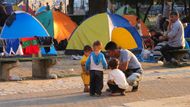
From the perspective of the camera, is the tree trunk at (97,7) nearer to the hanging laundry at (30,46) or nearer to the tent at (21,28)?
the tent at (21,28)

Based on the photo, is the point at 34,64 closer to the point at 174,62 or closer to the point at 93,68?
the point at 93,68

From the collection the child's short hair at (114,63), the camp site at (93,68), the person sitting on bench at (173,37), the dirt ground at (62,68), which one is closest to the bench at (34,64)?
the camp site at (93,68)

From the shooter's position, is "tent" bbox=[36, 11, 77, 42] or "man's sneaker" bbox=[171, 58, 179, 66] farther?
"tent" bbox=[36, 11, 77, 42]

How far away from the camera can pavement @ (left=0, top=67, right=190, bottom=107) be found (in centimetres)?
952

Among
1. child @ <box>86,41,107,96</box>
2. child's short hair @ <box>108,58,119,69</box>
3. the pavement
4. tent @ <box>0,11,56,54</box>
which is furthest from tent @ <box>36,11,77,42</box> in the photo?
child's short hair @ <box>108,58,119,69</box>

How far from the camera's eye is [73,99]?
→ 396 inches

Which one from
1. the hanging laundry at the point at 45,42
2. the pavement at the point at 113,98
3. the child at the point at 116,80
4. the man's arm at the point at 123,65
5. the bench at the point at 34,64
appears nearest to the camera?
the pavement at the point at 113,98

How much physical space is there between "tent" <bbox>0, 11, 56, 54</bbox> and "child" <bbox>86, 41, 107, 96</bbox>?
4.34 metres

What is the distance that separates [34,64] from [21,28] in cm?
199

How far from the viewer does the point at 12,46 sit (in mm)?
14094

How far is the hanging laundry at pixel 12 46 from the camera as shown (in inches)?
542

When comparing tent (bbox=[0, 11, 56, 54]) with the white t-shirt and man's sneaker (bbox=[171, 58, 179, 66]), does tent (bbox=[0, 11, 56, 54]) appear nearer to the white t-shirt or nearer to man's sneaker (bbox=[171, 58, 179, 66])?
man's sneaker (bbox=[171, 58, 179, 66])

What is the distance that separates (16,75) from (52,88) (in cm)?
225

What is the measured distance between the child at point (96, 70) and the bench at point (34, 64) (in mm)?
2769
